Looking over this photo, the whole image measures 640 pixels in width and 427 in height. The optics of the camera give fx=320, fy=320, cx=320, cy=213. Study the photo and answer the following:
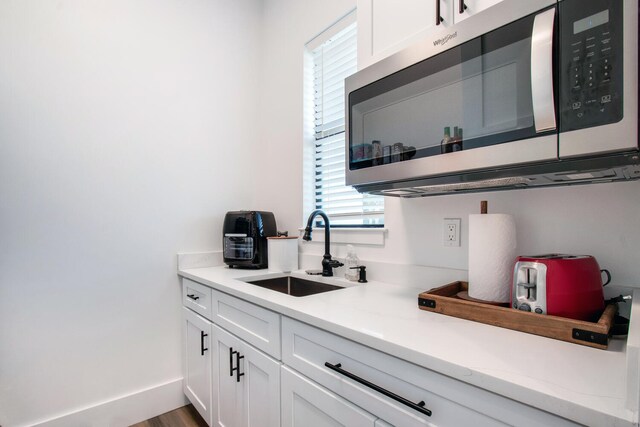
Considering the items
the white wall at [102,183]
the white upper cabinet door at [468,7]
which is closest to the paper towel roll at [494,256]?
the white upper cabinet door at [468,7]

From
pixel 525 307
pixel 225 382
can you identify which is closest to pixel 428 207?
pixel 525 307

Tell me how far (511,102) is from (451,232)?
1.91ft

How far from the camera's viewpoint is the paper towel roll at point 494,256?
94 centimetres

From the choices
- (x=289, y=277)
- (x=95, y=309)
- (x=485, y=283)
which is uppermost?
(x=485, y=283)

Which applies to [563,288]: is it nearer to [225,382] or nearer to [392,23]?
[392,23]

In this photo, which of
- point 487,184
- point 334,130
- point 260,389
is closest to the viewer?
point 487,184

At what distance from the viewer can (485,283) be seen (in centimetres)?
95

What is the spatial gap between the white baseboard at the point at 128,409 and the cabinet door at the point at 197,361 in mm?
86

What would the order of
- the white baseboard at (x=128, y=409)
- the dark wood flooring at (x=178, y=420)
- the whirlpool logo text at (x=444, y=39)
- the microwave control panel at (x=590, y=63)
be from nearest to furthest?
the microwave control panel at (x=590, y=63) → the whirlpool logo text at (x=444, y=39) → the white baseboard at (x=128, y=409) → the dark wood flooring at (x=178, y=420)

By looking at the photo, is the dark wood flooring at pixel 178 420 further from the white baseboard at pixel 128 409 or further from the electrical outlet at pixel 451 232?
the electrical outlet at pixel 451 232

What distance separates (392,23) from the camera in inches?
54.4

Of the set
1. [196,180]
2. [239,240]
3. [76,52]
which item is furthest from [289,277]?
[76,52]

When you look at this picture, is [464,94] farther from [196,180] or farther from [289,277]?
[196,180]

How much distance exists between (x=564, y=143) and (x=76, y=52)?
7.19 ft
